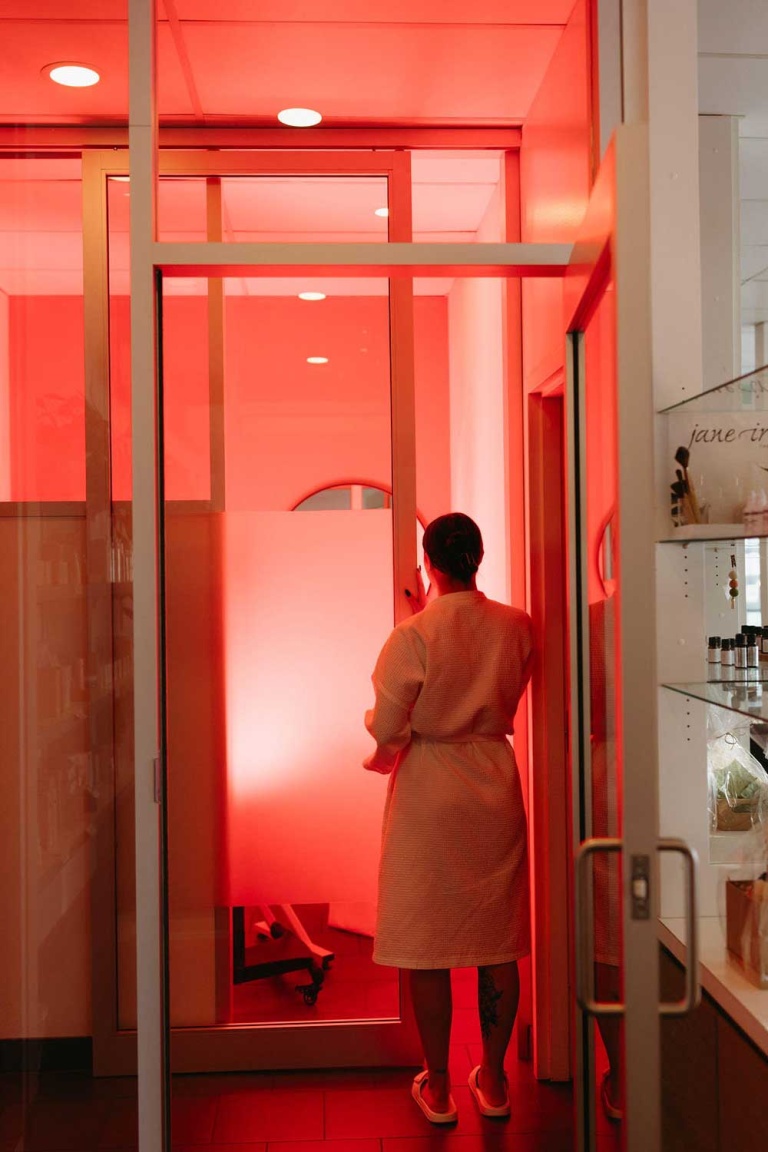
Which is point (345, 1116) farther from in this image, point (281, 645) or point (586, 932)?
point (586, 932)

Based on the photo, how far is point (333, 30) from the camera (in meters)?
2.27

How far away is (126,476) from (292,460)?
80 centimetres

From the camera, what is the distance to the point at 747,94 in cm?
283

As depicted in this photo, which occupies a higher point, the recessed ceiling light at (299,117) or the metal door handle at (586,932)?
the recessed ceiling light at (299,117)

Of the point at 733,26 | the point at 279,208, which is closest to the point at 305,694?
the point at 279,208

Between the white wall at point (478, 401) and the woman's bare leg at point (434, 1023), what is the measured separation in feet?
3.74

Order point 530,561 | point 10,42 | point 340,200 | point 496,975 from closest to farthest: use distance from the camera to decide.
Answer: point 10,42
point 340,200
point 496,975
point 530,561

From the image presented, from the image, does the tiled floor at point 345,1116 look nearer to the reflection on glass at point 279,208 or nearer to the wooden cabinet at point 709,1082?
the wooden cabinet at point 709,1082

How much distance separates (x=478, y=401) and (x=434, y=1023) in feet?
5.72

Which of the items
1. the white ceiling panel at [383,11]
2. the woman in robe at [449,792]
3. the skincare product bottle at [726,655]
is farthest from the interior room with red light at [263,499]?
the woman in robe at [449,792]

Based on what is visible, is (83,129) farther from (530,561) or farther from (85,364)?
(530,561)

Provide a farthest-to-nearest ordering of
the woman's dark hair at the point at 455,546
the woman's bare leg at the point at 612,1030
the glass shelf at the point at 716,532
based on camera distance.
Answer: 1. the woman's dark hair at the point at 455,546
2. the glass shelf at the point at 716,532
3. the woman's bare leg at the point at 612,1030

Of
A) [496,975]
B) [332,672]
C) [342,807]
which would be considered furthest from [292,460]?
[496,975]

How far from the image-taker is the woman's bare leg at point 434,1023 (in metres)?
2.80
